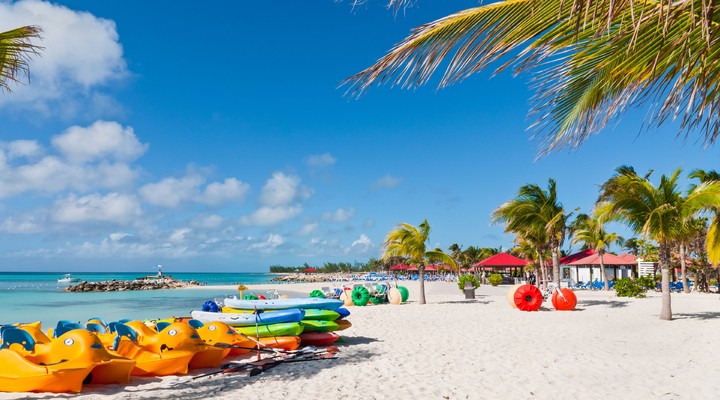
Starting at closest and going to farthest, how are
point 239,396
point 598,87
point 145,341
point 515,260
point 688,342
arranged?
point 598,87, point 239,396, point 145,341, point 688,342, point 515,260

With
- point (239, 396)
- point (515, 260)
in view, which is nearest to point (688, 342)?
point (239, 396)

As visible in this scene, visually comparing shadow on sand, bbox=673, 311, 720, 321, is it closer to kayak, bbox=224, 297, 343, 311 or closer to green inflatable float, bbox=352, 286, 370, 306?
kayak, bbox=224, 297, 343, 311

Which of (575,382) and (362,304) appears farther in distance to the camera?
(362,304)

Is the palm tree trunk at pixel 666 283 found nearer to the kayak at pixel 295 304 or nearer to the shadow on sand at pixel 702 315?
the shadow on sand at pixel 702 315

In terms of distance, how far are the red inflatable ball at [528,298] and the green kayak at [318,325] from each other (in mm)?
8327

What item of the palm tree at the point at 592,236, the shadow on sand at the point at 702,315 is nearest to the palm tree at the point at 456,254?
the palm tree at the point at 592,236

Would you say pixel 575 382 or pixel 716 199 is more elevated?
pixel 716 199

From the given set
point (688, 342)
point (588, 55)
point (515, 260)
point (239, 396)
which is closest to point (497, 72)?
point (588, 55)

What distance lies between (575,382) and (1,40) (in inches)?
315

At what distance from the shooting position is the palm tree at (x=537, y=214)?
19000 millimetres

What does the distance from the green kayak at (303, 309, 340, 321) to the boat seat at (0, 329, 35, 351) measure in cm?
491

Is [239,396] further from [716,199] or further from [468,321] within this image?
[716,199]

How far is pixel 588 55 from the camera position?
295 cm

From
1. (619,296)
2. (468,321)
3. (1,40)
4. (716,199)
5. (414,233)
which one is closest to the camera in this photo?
(1,40)
